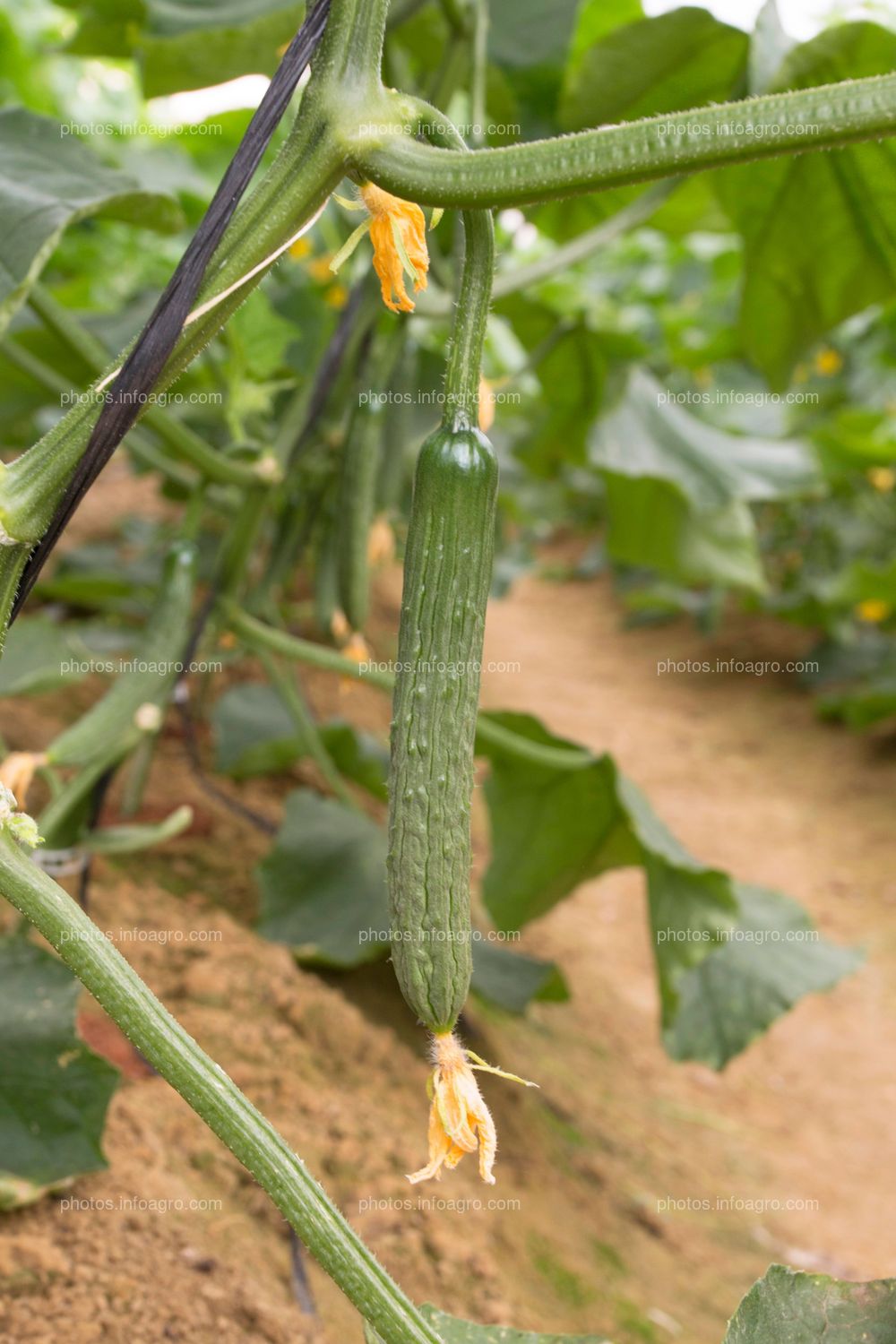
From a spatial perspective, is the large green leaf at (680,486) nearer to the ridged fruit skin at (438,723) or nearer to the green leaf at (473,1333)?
the ridged fruit skin at (438,723)

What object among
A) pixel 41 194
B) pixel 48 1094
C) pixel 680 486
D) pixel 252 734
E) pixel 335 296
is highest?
pixel 335 296

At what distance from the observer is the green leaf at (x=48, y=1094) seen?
1259 millimetres

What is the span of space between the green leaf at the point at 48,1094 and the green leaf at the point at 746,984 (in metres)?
0.97

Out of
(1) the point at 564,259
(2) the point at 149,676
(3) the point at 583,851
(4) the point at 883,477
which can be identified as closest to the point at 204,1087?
(2) the point at 149,676

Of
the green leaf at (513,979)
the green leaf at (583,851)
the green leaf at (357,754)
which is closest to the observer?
the green leaf at (583,851)

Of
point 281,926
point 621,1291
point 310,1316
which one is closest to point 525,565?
point 281,926

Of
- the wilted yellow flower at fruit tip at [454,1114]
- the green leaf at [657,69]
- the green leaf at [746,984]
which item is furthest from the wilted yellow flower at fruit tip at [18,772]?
the green leaf at [657,69]

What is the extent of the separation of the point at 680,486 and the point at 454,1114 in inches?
81.0

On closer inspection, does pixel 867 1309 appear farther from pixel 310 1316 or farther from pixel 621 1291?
pixel 621 1291

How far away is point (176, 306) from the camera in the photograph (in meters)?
0.83

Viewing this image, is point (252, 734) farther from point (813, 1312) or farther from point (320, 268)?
point (813, 1312)

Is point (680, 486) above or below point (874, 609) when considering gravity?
below

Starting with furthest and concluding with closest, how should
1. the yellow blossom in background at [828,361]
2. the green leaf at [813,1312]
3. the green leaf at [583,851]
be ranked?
1. the yellow blossom in background at [828,361]
2. the green leaf at [583,851]
3. the green leaf at [813,1312]

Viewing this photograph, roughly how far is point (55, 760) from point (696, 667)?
517cm
